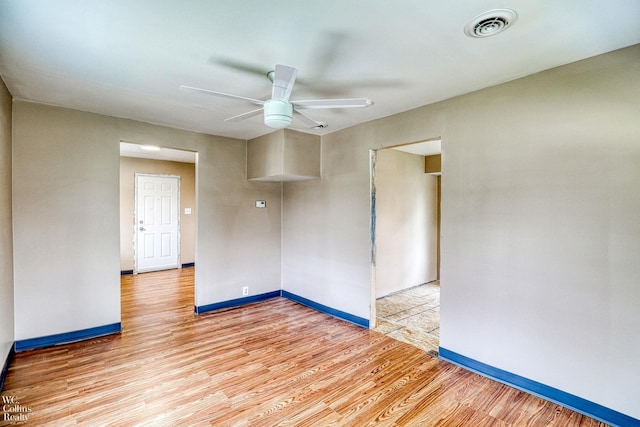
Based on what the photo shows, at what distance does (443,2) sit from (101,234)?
3.71 m

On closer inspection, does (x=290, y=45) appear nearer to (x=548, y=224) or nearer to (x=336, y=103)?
(x=336, y=103)

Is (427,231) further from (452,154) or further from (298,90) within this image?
(298,90)

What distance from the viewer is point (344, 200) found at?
3.80m

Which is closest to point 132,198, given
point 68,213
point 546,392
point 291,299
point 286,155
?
point 68,213

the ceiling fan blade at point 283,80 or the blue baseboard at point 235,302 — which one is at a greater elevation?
the ceiling fan blade at point 283,80

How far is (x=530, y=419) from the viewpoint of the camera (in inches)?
79.4

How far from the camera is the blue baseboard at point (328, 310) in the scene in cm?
360

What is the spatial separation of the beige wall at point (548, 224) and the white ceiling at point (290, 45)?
24 centimetres

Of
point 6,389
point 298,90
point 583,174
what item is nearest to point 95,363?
point 6,389

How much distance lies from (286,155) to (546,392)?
10.9 ft

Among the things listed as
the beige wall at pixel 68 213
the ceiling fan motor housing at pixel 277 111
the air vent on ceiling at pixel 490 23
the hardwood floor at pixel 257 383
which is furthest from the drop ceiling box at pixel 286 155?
the air vent on ceiling at pixel 490 23

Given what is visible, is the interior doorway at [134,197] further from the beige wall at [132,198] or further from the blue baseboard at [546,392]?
the blue baseboard at [546,392]

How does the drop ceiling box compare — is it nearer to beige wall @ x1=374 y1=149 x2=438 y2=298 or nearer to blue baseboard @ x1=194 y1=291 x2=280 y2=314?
beige wall @ x1=374 y1=149 x2=438 y2=298

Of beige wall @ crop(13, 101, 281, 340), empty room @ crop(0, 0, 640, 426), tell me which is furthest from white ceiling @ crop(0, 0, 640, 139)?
beige wall @ crop(13, 101, 281, 340)
